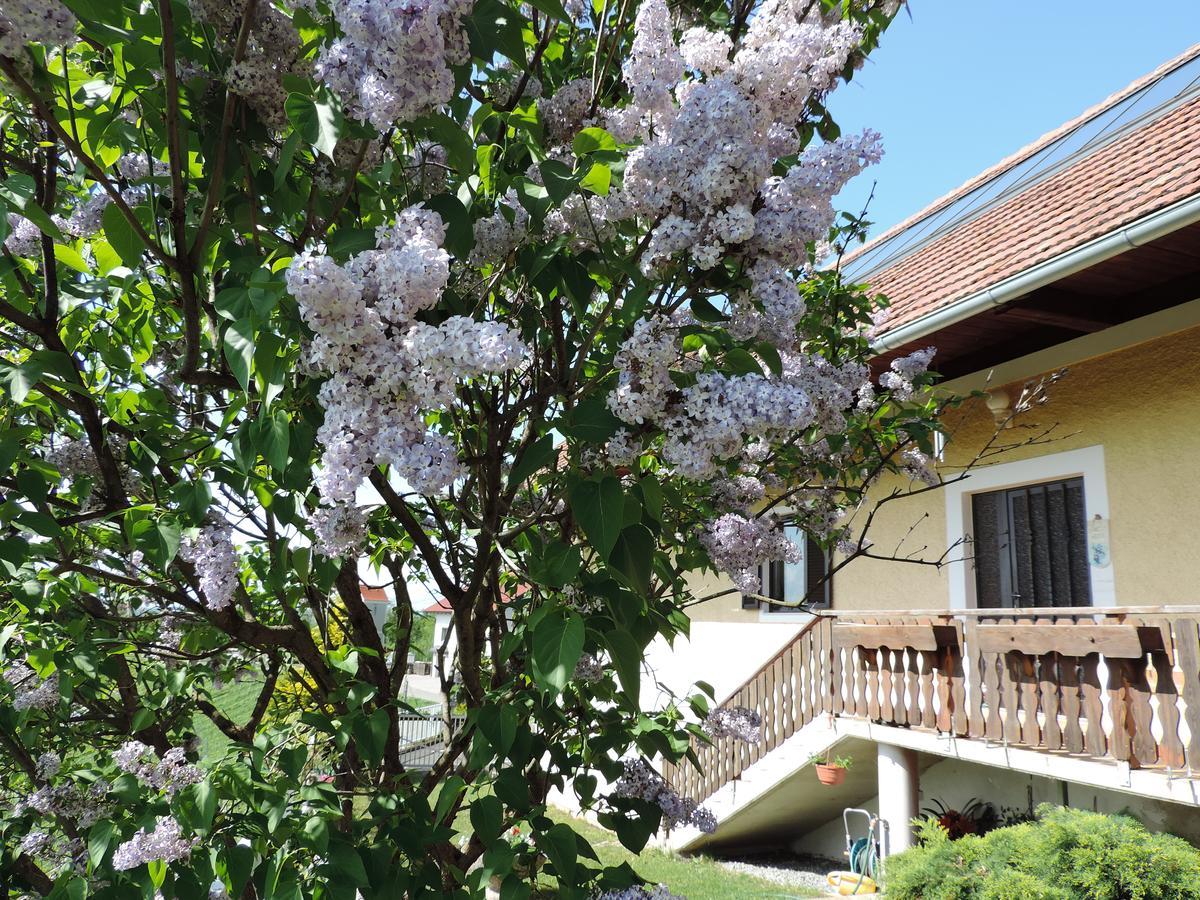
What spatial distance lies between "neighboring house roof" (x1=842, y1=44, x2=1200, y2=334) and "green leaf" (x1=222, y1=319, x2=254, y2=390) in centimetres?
482

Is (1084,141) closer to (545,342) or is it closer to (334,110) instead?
(545,342)

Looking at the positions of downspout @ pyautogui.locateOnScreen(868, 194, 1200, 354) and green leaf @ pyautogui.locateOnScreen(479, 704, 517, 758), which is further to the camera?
downspout @ pyautogui.locateOnScreen(868, 194, 1200, 354)

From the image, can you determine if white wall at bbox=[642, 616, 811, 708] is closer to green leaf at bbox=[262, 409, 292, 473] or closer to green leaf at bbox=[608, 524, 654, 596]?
green leaf at bbox=[608, 524, 654, 596]

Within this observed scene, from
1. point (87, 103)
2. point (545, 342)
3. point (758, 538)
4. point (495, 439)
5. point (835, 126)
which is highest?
point (835, 126)

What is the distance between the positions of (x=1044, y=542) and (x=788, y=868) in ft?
14.7

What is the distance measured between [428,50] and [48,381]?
126 cm

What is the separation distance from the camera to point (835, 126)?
231 cm

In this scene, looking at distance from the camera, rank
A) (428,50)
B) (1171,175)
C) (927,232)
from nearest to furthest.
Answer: (428,50), (1171,175), (927,232)

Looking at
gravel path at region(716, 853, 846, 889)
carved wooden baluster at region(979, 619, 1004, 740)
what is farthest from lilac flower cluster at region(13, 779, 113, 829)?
gravel path at region(716, 853, 846, 889)

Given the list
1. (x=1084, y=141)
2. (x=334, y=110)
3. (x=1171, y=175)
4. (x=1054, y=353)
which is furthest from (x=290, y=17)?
(x=1084, y=141)

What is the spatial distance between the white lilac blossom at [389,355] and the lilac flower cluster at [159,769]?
133cm

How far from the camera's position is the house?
5062 millimetres

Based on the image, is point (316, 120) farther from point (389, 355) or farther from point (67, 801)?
point (67, 801)

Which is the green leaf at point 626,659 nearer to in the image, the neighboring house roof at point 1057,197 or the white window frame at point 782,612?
the neighboring house roof at point 1057,197
